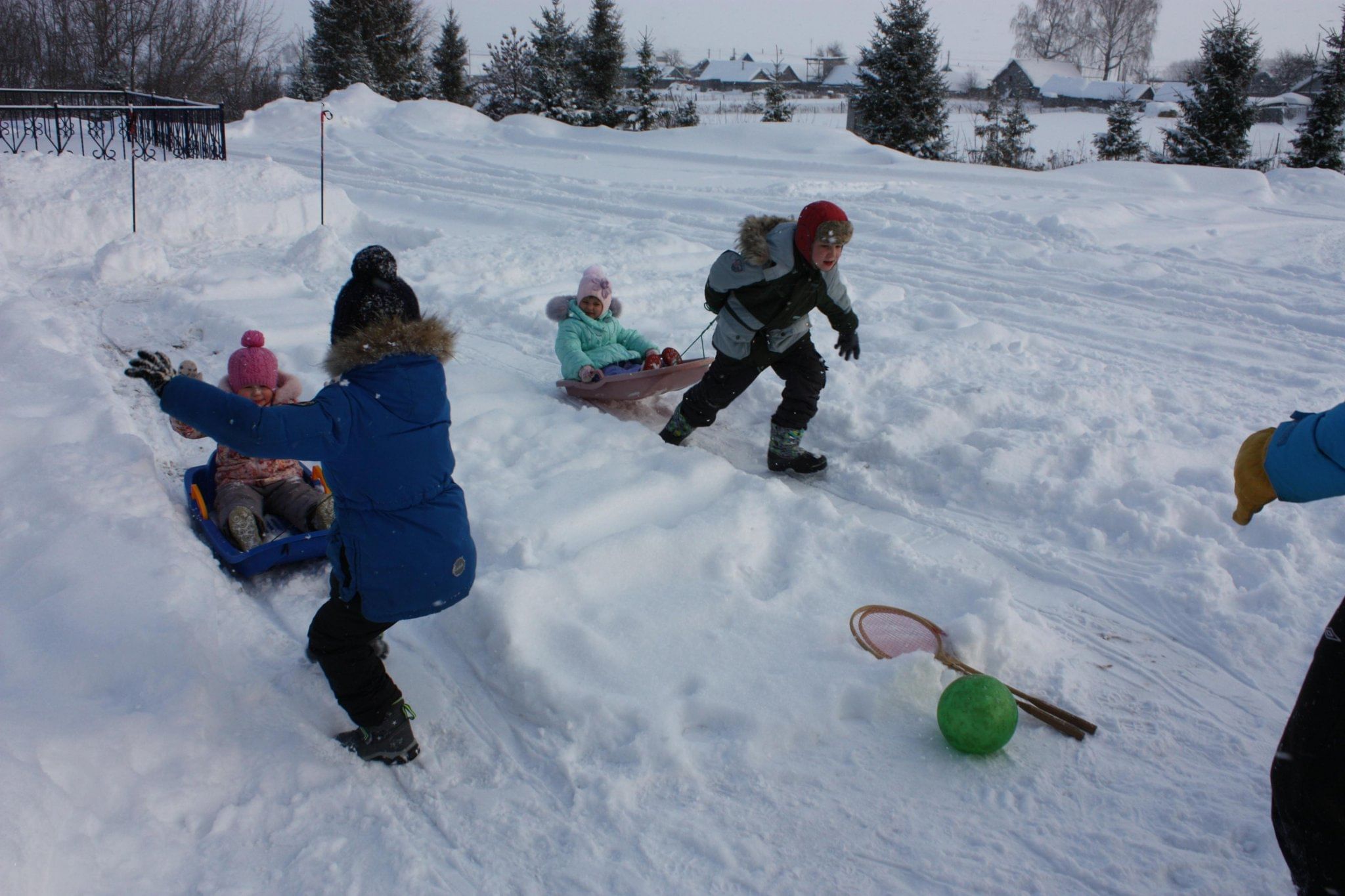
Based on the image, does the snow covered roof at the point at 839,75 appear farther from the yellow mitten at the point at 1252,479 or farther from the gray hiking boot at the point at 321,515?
the yellow mitten at the point at 1252,479

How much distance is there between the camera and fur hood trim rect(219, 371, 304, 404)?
373cm

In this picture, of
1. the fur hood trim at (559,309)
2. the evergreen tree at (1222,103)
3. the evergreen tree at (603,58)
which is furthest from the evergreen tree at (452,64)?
the fur hood trim at (559,309)

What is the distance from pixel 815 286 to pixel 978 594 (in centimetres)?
183

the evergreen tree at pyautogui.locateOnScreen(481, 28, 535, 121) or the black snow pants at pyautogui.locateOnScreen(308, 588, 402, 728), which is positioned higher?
the evergreen tree at pyautogui.locateOnScreen(481, 28, 535, 121)

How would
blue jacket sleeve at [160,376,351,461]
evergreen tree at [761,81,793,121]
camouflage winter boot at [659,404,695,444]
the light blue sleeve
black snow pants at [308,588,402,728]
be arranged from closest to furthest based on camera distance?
blue jacket sleeve at [160,376,351,461]
black snow pants at [308,588,402,728]
camouflage winter boot at [659,404,695,444]
the light blue sleeve
evergreen tree at [761,81,793,121]

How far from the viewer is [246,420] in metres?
2.21

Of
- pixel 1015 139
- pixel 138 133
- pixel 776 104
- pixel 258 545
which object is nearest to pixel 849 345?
pixel 258 545

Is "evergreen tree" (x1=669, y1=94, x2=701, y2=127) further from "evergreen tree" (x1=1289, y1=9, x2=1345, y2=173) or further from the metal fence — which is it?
"evergreen tree" (x1=1289, y1=9, x2=1345, y2=173)

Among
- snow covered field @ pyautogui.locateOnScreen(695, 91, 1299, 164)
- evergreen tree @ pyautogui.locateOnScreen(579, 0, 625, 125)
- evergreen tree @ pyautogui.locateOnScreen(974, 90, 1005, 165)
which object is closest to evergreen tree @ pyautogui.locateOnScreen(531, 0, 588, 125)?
evergreen tree @ pyautogui.locateOnScreen(579, 0, 625, 125)

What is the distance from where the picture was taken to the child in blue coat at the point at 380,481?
2.45 m

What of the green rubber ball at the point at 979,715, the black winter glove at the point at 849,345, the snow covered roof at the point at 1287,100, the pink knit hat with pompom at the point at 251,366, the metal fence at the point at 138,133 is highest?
the snow covered roof at the point at 1287,100

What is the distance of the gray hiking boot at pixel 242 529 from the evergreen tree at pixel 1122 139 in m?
21.3

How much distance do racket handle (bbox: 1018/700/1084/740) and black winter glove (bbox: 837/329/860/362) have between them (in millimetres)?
2295

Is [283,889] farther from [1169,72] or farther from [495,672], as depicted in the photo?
[1169,72]
